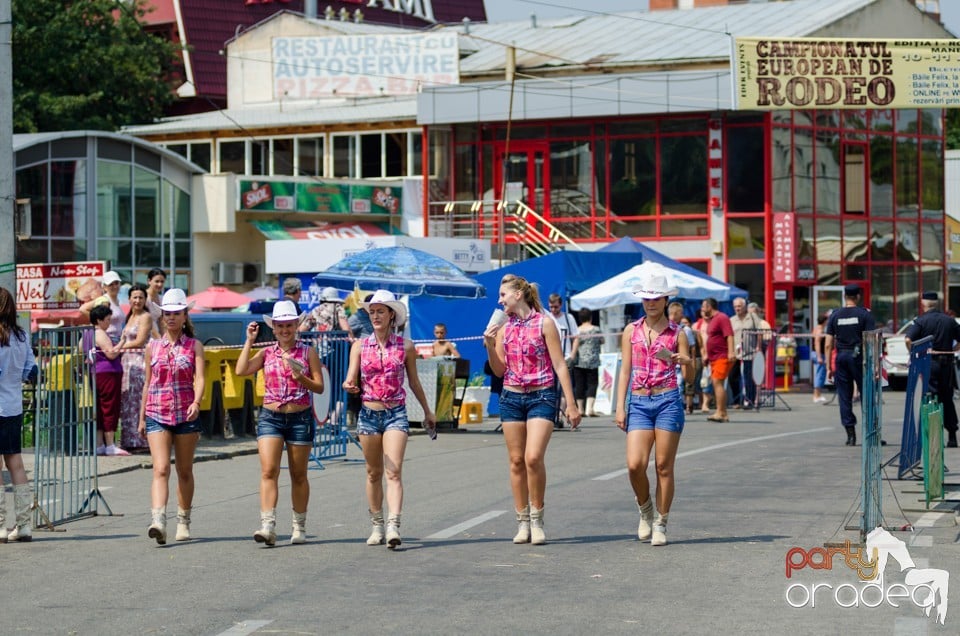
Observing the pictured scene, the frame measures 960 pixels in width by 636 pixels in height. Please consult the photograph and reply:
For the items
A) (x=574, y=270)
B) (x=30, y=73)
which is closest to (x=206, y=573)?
(x=574, y=270)

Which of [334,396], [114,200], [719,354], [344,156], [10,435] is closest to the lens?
[10,435]

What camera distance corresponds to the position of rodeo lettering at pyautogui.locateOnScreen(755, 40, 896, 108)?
3275cm

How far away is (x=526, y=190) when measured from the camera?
4509 centimetres

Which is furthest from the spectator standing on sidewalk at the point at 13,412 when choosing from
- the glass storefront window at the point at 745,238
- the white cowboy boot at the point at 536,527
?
the glass storefront window at the point at 745,238

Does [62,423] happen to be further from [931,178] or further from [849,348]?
[931,178]

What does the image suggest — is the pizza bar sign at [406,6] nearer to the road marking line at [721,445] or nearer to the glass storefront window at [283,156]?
the glass storefront window at [283,156]

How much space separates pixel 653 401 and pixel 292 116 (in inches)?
1672

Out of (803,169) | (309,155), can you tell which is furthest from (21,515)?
(309,155)

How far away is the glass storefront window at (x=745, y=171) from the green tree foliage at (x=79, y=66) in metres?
22.4

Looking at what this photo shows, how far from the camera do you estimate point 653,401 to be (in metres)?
10.9

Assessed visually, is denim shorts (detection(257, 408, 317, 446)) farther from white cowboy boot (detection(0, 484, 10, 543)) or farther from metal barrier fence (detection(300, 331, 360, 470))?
metal barrier fence (detection(300, 331, 360, 470))

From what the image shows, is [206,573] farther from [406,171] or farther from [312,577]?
[406,171]

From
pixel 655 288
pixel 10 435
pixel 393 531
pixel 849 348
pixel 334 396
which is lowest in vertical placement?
pixel 393 531

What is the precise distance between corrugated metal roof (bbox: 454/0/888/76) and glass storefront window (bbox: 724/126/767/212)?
3.16 meters
